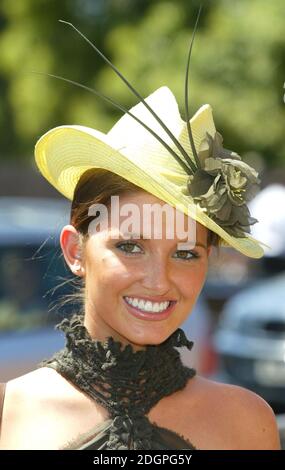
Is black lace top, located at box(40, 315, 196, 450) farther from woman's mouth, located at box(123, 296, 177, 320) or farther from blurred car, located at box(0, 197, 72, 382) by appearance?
blurred car, located at box(0, 197, 72, 382)

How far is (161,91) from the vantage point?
2.55 meters

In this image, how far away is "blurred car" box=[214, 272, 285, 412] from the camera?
7523 mm

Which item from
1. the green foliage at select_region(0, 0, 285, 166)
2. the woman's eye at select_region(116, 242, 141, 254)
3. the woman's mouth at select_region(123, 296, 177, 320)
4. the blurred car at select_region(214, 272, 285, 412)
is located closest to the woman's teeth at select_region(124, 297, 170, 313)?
the woman's mouth at select_region(123, 296, 177, 320)

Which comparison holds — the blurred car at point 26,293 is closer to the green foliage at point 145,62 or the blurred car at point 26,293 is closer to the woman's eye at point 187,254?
the woman's eye at point 187,254

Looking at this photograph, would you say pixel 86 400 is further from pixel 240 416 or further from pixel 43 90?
pixel 43 90

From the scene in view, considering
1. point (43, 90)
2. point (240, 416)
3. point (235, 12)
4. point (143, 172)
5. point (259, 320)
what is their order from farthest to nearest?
point (43, 90)
point (235, 12)
point (259, 320)
point (240, 416)
point (143, 172)

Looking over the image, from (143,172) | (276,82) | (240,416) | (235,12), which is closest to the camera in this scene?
(143,172)

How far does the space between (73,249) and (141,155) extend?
0.92ft

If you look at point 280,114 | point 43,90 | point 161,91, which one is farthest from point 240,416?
point 43,90

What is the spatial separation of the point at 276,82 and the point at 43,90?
572 centimetres

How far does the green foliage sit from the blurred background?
A: 24mm

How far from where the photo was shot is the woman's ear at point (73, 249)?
2.45m

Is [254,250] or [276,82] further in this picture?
[276,82]

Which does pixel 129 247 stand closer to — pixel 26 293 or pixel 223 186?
pixel 223 186
